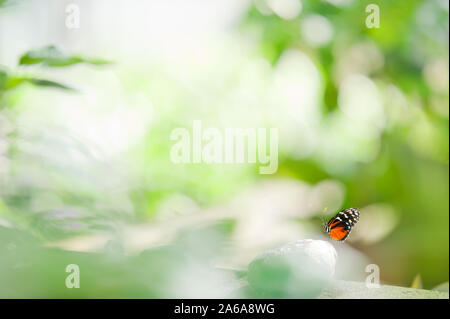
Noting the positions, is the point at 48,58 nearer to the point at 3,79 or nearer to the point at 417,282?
the point at 3,79

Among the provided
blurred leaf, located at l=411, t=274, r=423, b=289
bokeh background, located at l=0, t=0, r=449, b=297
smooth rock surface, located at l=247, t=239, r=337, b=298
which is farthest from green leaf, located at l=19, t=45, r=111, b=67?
blurred leaf, located at l=411, t=274, r=423, b=289

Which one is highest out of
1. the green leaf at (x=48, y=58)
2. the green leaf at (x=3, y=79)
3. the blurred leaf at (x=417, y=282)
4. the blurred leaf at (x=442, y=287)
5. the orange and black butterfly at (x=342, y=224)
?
the green leaf at (x=48, y=58)

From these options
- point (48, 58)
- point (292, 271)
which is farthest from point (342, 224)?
point (48, 58)

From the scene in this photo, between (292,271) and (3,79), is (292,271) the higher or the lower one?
the lower one

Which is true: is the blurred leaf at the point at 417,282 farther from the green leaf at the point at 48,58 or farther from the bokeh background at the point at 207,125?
the green leaf at the point at 48,58

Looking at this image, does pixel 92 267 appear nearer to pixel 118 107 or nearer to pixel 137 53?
pixel 118 107

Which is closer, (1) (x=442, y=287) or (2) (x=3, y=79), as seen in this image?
(2) (x=3, y=79)

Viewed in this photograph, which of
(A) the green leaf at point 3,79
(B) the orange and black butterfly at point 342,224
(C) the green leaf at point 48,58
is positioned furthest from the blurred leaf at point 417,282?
(A) the green leaf at point 3,79
